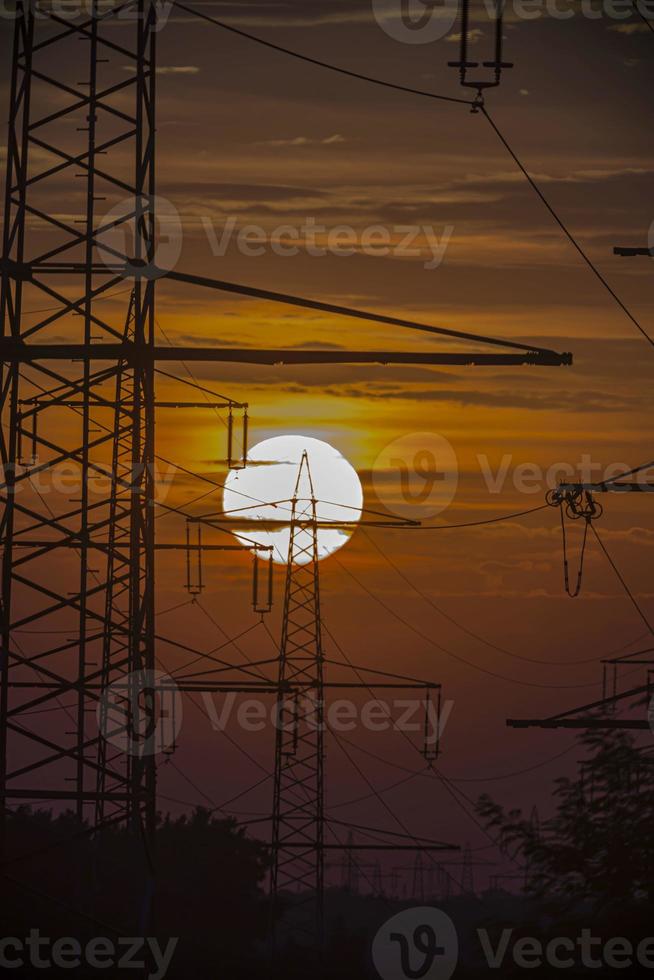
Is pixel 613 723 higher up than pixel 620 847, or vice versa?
pixel 613 723

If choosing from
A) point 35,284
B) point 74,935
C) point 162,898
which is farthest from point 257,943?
point 35,284

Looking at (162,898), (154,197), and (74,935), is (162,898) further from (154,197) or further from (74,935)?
(154,197)

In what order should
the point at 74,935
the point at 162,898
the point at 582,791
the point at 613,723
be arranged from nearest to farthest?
the point at 582,791, the point at 613,723, the point at 74,935, the point at 162,898

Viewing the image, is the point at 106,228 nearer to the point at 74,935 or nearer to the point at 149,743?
the point at 149,743

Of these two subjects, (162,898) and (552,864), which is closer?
(552,864)

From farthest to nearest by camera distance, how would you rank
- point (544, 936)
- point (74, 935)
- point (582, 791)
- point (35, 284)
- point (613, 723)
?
point (74, 935)
point (613, 723)
point (35, 284)
point (582, 791)
point (544, 936)

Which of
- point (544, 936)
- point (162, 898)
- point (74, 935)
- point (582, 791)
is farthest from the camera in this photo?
point (162, 898)

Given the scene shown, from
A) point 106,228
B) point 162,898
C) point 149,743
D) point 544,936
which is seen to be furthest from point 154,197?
point 162,898

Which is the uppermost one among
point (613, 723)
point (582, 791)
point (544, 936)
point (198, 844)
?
point (198, 844)

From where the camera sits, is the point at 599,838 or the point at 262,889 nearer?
the point at 599,838
